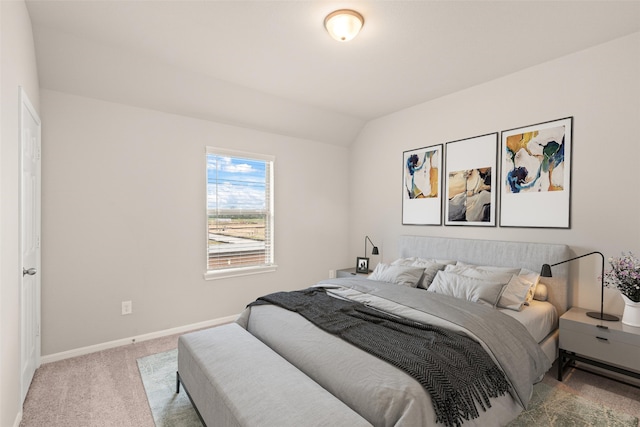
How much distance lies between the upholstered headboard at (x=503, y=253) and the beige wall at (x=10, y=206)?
368 cm

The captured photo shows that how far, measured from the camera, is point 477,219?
3.54 meters

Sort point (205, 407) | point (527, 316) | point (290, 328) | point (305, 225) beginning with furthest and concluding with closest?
point (305, 225)
point (527, 316)
point (290, 328)
point (205, 407)

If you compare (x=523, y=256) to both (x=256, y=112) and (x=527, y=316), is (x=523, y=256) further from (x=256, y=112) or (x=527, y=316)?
(x=256, y=112)

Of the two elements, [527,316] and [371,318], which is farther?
[527,316]

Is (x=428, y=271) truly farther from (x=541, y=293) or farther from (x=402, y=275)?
(x=541, y=293)

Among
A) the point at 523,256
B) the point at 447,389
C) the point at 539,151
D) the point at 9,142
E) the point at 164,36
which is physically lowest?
the point at 447,389

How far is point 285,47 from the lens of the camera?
108 inches

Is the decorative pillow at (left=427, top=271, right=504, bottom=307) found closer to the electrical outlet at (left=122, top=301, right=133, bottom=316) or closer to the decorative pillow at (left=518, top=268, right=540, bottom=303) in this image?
the decorative pillow at (left=518, top=268, right=540, bottom=303)

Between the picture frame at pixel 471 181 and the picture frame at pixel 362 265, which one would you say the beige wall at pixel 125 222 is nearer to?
the picture frame at pixel 362 265

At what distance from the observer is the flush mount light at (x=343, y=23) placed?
225cm

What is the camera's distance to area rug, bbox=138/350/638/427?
2049mm

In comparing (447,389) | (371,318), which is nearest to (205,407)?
(371,318)

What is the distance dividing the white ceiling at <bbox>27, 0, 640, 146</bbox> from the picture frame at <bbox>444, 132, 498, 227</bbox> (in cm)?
68

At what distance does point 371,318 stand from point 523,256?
1818 millimetres
